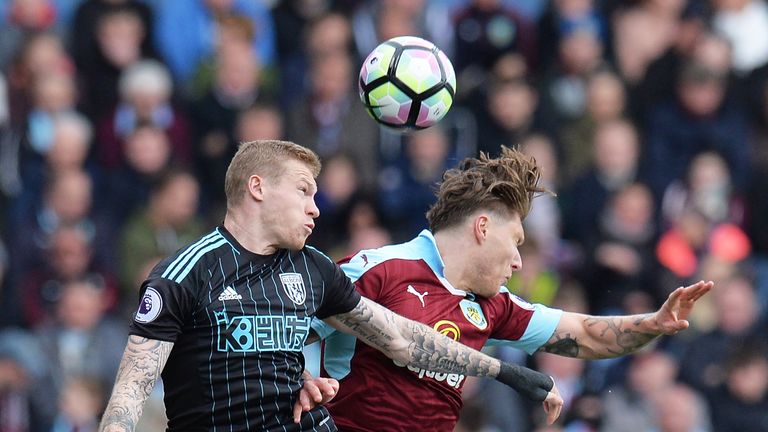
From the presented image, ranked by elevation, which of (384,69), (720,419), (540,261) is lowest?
(720,419)

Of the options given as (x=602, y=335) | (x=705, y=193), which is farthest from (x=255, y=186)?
(x=705, y=193)

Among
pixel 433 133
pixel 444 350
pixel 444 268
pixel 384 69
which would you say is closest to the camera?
pixel 444 350

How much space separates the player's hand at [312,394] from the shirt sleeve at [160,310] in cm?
64

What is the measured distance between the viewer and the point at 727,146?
12312 millimetres

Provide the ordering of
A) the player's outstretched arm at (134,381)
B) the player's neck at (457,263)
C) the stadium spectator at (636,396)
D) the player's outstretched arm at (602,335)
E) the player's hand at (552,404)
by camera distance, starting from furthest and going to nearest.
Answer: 1. the stadium spectator at (636,396)
2. the player's outstretched arm at (602,335)
3. the player's neck at (457,263)
4. the player's hand at (552,404)
5. the player's outstretched arm at (134,381)

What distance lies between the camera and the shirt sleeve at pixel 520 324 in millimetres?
6836

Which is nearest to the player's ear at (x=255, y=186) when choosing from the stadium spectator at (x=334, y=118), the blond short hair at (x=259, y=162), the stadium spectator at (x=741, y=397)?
the blond short hair at (x=259, y=162)

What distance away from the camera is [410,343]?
6238 millimetres

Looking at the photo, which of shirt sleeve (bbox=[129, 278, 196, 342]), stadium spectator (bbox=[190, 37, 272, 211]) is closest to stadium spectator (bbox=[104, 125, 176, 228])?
stadium spectator (bbox=[190, 37, 272, 211])

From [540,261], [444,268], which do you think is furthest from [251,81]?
[444,268]

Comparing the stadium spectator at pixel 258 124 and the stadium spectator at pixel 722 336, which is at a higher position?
the stadium spectator at pixel 258 124

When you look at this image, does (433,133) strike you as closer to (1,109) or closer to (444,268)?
(1,109)

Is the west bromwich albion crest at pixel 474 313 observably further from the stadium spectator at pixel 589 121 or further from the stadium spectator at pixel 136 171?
the stadium spectator at pixel 589 121

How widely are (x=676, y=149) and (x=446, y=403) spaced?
632cm
